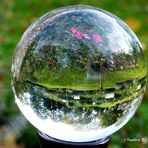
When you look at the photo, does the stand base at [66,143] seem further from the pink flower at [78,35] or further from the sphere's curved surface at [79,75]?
the pink flower at [78,35]

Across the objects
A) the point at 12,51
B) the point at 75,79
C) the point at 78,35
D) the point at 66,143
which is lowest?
the point at 12,51

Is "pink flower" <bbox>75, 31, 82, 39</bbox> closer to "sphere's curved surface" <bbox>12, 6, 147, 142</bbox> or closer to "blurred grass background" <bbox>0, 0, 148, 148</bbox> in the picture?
"sphere's curved surface" <bbox>12, 6, 147, 142</bbox>

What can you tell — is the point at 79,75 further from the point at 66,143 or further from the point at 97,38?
the point at 66,143

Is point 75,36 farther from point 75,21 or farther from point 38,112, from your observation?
point 38,112

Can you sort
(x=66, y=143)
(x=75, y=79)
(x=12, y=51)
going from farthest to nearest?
1. (x=12, y=51)
2. (x=66, y=143)
3. (x=75, y=79)

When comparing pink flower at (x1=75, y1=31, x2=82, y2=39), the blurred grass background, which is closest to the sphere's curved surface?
pink flower at (x1=75, y1=31, x2=82, y2=39)

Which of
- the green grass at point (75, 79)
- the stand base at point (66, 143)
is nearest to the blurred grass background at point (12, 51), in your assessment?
the stand base at point (66, 143)

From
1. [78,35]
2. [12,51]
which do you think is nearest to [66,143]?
[78,35]

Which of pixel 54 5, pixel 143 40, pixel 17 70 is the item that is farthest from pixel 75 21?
pixel 54 5
